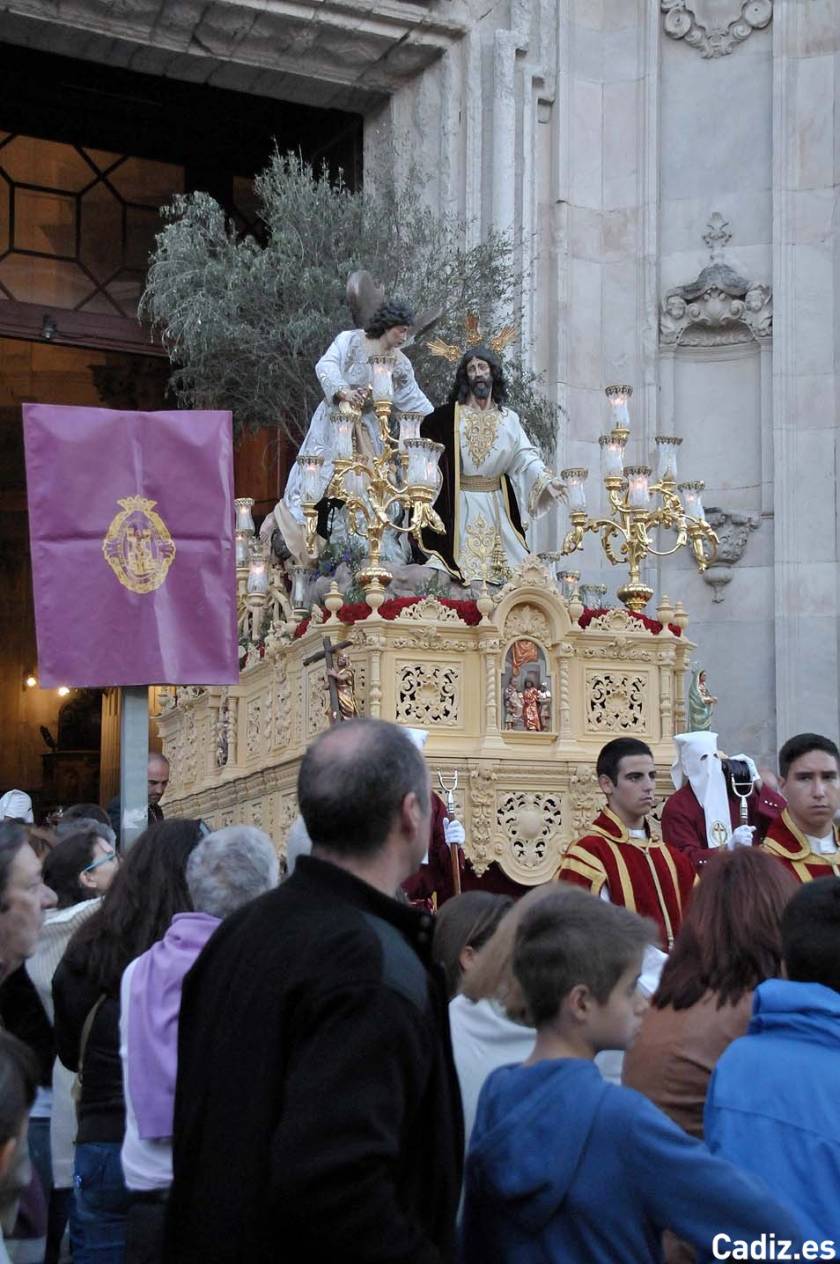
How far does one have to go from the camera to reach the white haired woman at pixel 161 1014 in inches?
149

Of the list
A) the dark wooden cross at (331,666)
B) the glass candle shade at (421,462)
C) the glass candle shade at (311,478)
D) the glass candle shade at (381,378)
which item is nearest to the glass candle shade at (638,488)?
the glass candle shade at (421,462)

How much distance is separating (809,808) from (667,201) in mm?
10399

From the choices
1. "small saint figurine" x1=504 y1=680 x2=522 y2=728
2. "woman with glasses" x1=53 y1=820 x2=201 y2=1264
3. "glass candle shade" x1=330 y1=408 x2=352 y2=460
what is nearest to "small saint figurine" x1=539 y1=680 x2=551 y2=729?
"small saint figurine" x1=504 y1=680 x2=522 y2=728

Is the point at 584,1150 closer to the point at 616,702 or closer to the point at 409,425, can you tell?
the point at 616,702

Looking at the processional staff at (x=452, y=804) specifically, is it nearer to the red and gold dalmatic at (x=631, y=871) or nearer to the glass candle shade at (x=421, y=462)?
the red and gold dalmatic at (x=631, y=871)

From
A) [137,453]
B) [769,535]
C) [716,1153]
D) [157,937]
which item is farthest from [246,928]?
[769,535]

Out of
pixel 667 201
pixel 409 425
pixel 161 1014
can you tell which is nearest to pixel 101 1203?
pixel 161 1014

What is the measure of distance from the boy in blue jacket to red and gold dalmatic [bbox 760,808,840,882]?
3659 mm

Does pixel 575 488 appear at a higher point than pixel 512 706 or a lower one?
higher

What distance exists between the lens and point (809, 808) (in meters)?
6.91

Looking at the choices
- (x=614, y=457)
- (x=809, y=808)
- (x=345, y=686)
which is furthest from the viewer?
(x=614, y=457)

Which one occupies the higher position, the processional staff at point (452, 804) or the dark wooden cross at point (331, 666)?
the dark wooden cross at point (331, 666)

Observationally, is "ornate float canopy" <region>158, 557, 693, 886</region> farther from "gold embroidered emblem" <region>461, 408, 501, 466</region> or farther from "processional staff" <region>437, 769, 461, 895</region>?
"gold embroidered emblem" <region>461, 408, 501, 466</region>

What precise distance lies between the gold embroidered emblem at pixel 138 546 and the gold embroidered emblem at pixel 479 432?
5.33m
